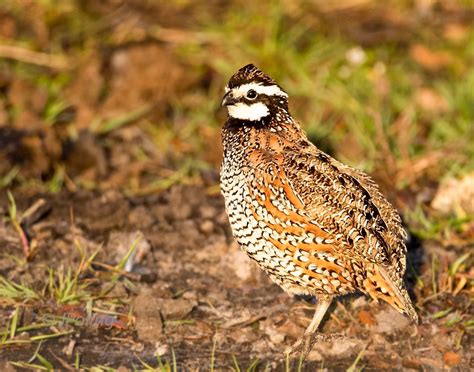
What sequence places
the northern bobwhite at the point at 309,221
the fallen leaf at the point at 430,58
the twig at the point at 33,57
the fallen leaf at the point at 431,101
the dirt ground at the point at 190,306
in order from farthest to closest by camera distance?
the fallen leaf at the point at 430,58, the twig at the point at 33,57, the fallen leaf at the point at 431,101, the dirt ground at the point at 190,306, the northern bobwhite at the point at 309,221

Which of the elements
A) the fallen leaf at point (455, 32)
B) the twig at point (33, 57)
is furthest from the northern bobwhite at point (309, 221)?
the fallen leaf at point (455, 32)

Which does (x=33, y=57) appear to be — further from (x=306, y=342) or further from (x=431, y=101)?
(x=306, y=342)

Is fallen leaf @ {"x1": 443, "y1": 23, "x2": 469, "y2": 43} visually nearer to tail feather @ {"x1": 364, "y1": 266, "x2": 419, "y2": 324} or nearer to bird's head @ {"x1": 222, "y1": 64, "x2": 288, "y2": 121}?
bird's head @ {"x1": 222, "y1": 64, "x2": 288, "y2": 121}

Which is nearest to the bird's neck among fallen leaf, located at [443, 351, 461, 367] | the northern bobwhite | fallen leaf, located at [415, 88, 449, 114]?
the northern bobwhite

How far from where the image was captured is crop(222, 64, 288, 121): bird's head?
594 centimetres

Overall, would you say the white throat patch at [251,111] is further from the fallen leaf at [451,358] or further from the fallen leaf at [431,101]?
the fallen leaf at [431,101]

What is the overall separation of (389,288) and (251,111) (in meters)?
1.34

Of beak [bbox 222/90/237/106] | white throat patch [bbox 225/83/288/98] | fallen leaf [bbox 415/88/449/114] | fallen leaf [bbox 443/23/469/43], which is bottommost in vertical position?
fallen leaf [bbox 415/88/449/114]

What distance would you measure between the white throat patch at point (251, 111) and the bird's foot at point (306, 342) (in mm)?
1324

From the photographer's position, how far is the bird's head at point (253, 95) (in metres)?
5.94

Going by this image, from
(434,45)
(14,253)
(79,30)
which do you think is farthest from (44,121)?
(434,45)

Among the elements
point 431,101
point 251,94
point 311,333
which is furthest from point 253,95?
point 431,101

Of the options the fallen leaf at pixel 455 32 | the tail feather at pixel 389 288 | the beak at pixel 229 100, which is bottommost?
the tail feather at pixel 389 288

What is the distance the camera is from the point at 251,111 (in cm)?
602
